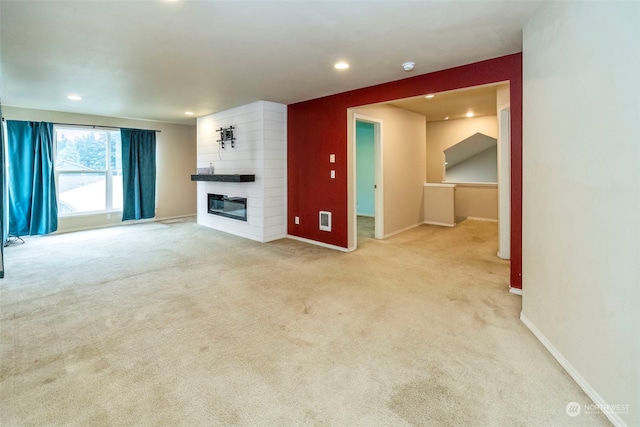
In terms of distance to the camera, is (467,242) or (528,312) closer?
(528,312)

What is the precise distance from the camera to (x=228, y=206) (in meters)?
6.11

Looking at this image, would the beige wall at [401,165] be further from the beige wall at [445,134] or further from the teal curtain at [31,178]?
the teal curtain at [31,178]

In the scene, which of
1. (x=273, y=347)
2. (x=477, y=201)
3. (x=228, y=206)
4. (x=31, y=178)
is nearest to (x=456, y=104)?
(x=477, y=201)

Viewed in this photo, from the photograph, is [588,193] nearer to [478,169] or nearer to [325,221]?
[325,221]

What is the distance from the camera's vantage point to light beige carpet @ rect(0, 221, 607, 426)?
1556mm

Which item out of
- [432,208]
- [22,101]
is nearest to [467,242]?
[432,208]

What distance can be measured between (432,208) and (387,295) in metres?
4.26

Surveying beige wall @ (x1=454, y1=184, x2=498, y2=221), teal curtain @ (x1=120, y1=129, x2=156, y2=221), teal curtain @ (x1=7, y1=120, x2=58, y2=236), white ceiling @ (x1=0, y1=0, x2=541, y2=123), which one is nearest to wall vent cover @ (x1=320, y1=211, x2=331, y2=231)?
white ceiling @ (x1=0, y1=0, x2=541, y2=123)

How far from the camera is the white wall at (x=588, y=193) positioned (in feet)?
4.50

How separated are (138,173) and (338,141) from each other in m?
4.89

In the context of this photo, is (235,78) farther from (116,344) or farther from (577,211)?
(577,211)

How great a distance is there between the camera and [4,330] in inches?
92.8

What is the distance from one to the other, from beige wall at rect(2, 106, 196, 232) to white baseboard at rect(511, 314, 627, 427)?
7.62m

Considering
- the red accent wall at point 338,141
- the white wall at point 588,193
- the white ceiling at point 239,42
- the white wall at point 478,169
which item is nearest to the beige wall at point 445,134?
the white wall at point 478,169
